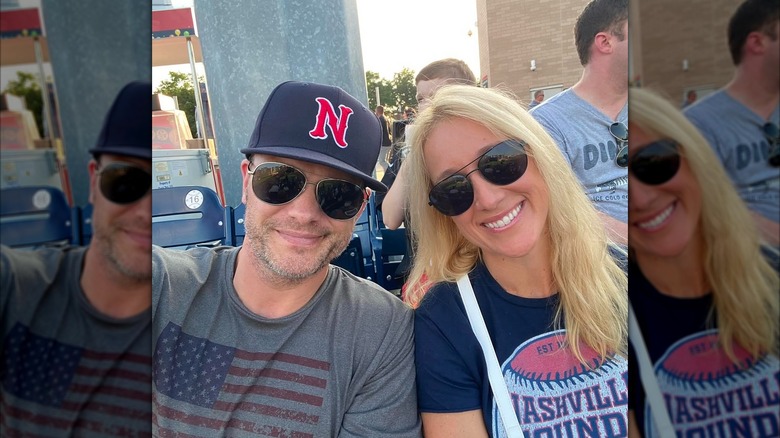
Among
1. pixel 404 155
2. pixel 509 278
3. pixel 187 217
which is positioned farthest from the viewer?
pixel 187 217

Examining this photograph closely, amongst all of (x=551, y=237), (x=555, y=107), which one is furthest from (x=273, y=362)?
(x=555, y=107)

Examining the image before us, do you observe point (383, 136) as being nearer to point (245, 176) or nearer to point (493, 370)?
point (245, 176)

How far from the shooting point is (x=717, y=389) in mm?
363

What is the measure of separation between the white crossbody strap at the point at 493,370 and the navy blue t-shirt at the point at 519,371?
2 centimetres

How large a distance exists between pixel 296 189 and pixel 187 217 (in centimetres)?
60

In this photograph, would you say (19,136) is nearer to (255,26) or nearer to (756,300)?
(756,300)

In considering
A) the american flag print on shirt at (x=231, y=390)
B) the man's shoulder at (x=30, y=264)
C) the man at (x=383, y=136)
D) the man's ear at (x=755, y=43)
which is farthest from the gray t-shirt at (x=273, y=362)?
the man's ear at (x=755, y=43)

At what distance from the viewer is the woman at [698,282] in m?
0.34

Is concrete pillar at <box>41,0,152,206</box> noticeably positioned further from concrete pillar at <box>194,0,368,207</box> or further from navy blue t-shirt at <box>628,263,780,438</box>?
concrete pillar at <box>194,0,368,207</box>

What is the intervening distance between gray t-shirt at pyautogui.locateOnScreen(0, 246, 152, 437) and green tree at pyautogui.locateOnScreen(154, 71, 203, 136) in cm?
74

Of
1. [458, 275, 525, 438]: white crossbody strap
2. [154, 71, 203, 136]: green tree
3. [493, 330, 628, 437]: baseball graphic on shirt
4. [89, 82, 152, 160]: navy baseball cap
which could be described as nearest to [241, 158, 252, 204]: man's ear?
[154, 71, 203, 136]: green tree

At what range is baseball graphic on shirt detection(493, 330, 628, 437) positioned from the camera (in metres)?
1.15

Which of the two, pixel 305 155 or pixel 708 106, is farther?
pixel 305 155

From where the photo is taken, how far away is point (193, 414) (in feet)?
3.58
